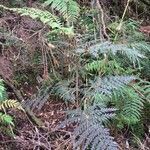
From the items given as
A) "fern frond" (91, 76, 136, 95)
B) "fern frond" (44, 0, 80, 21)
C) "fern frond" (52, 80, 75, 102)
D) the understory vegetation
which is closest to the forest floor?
the understory vegetation

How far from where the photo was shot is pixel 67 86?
3205mm

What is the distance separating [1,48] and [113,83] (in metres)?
1.19

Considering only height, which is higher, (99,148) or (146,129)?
(99,148)

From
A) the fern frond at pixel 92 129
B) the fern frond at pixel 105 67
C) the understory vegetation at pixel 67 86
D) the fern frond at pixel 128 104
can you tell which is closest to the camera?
the fern frond at pixel 92 129

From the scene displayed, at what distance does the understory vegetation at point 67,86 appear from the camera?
2.98 meters

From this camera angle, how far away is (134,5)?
516 cm

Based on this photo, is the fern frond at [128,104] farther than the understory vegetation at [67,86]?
Yes

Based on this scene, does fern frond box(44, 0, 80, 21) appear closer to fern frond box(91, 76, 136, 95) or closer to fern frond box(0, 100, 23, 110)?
fern frond box(91, 76, 136, 95)

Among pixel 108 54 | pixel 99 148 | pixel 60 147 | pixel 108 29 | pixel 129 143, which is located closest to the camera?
pixel 99 148

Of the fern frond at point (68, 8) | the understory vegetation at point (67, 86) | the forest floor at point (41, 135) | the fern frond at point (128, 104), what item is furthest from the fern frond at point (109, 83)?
the fern frond at point (68, 8)

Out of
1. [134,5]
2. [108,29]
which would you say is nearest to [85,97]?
[108,29]

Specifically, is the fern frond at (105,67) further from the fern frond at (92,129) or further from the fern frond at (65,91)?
the fern frond at (92,129)

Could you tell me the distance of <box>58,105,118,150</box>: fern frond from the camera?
2635mm

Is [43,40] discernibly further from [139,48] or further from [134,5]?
[134,5]
